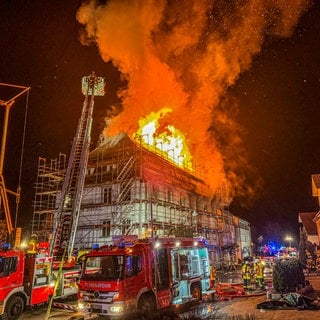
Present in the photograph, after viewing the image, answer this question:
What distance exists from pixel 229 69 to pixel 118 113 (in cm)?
1242

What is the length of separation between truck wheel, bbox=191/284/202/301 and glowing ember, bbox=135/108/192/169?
708 inches

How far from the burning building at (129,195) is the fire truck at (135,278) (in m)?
9.96

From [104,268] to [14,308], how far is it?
12.0ft

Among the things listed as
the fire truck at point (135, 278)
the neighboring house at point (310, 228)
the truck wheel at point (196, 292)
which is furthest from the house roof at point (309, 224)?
the fire truck at point (135, 278)

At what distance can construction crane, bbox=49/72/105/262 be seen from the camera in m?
18.3

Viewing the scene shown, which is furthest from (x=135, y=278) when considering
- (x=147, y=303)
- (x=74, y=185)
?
(x=74, y=185)

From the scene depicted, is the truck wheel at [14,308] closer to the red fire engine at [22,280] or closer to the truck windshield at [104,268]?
the red fire engine at [22,280]

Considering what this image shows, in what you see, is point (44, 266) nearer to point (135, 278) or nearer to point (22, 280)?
point (22, 280)

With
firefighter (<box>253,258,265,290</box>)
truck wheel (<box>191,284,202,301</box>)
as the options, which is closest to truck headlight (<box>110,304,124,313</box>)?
truck wheel (<box>191,284,202,301</box>)

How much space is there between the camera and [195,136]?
3406cm

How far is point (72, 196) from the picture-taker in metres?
20.8

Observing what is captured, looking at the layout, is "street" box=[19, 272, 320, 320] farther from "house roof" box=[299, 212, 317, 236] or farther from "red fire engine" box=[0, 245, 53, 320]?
"house roof" box=[299, 212, 317, 236]

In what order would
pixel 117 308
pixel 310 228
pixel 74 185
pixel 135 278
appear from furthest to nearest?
1. pixel 310 228
2. pixel 74 185
3. pixel 135 278
4. pixel 117 308

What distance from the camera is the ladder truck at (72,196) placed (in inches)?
639
